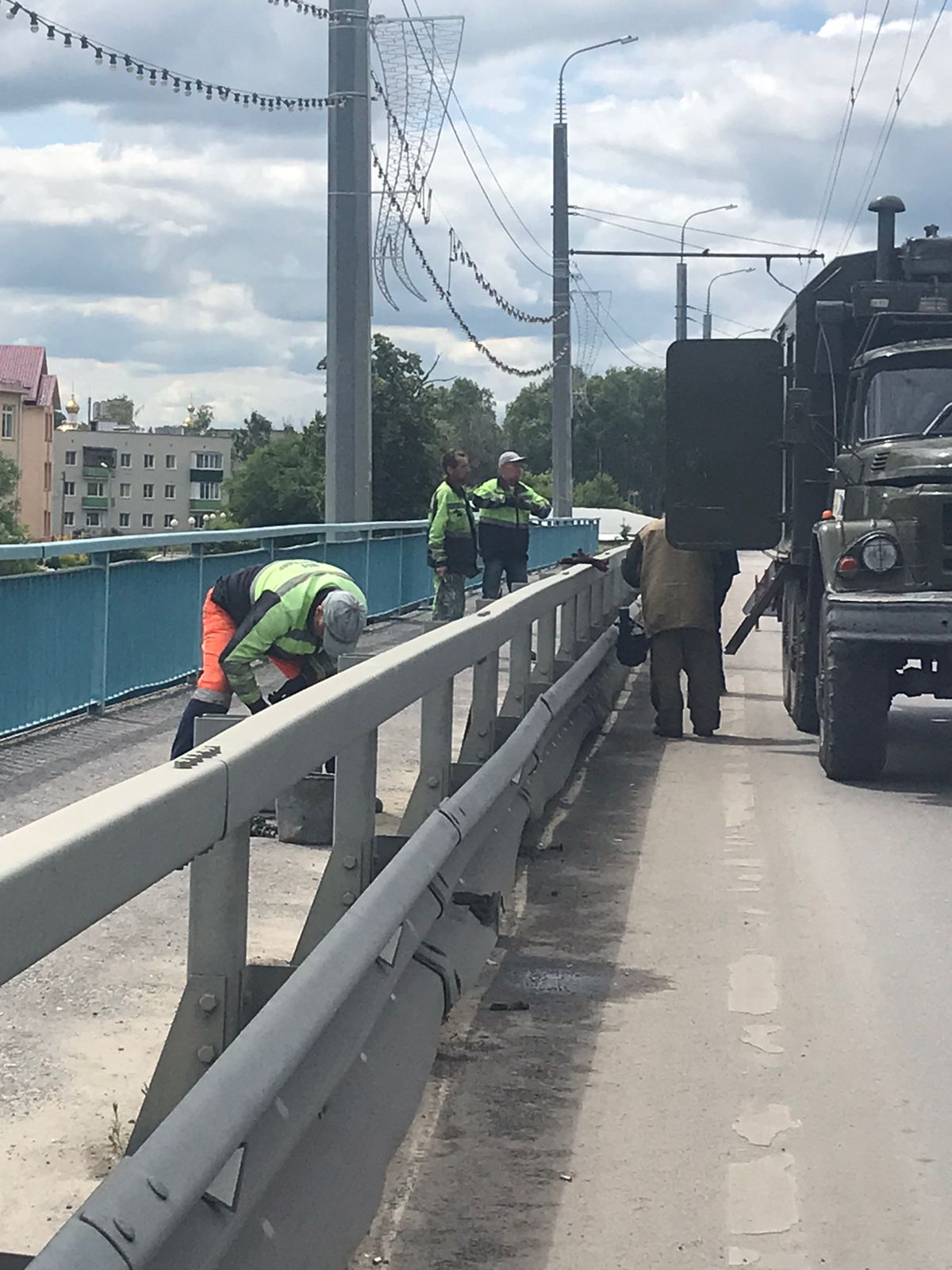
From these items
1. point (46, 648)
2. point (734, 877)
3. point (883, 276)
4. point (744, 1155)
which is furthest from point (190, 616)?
point (744, 1155)

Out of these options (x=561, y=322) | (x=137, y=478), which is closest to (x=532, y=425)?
(x=137, y=478)

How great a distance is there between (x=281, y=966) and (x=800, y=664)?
9658mm

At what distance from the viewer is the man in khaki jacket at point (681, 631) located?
507 inches

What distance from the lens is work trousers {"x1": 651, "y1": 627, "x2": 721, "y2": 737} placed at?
12859 mm

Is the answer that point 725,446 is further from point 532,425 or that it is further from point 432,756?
point 532,425

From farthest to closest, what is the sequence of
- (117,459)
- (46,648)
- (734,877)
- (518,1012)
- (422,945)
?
(117,459)
(46,648)
(734,877)
(518,1012)
(422,945)

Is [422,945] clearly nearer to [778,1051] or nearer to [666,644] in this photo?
[778,1051]

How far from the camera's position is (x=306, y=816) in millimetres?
8102

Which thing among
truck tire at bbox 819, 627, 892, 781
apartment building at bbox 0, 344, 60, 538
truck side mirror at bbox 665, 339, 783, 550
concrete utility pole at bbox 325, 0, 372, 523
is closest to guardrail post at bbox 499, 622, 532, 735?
→ truck tire at bbox 819, 627, 892, 781

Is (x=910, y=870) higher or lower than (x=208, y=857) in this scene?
lower

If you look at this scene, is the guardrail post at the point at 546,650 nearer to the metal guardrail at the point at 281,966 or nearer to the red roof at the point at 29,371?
the metal guardrail at the point at 281,966

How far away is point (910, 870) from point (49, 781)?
4.11 m

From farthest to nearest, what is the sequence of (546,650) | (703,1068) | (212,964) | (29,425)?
(29,425) < (546,650) < (703,1068) < (212,964)

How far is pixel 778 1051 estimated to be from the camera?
214 inches
